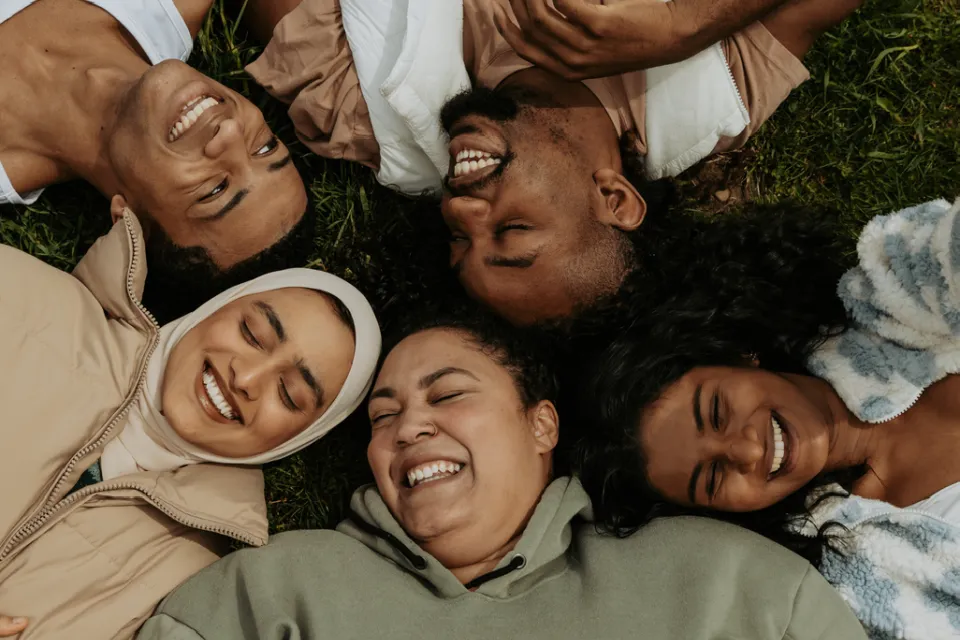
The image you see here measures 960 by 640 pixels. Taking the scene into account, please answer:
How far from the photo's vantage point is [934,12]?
352cm

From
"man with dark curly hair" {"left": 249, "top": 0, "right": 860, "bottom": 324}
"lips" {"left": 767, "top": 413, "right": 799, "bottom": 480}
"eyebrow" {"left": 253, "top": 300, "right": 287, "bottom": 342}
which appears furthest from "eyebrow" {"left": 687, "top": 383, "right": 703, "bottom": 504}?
"eyebrow" {"left": 253, "top": 300, "right": 287, "bottom": 342}

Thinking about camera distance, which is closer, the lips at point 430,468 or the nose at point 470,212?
the lips at point 430,468

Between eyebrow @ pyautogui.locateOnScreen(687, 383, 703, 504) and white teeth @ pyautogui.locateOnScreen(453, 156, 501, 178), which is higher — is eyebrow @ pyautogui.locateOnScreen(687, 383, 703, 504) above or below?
below

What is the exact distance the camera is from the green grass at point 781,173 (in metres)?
3.49

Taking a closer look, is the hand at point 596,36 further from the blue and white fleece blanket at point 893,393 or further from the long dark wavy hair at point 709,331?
the blue and white fleece blanket at point 893,393

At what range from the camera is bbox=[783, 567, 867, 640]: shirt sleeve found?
2699 mm

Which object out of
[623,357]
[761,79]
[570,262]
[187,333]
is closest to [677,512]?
[623,357]

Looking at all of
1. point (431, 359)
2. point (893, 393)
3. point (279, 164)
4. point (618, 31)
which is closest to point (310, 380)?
point (431, 359)

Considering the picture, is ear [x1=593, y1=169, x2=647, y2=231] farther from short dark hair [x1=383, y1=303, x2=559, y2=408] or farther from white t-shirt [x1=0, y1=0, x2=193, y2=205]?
white t-shirt [x1=0, y1=0, x2=193, y2=205]

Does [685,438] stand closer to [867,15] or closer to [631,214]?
[631,214]

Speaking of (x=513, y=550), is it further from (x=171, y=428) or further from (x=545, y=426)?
(x=171, y=428)

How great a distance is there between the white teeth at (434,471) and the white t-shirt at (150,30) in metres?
1.85

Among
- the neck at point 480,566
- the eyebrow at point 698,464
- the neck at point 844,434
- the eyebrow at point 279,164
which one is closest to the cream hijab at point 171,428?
the eyebrow at point 279,164

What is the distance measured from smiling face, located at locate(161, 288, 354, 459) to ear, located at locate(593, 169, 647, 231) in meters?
1.11
